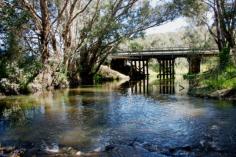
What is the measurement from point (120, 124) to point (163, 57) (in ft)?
147

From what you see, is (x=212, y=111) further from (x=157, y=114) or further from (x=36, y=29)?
(x=36, y=29)

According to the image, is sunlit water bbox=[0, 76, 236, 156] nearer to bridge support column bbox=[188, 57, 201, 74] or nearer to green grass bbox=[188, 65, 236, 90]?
green grass bbox=[188, 65, 236, 90]

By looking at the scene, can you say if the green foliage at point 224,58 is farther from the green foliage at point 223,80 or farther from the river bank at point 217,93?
the river bank at point 217,93

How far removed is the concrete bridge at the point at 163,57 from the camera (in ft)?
176

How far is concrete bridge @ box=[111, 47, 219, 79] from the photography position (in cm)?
5372

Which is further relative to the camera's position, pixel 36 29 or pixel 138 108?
pixel 36 29

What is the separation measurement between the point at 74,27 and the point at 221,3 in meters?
13.5

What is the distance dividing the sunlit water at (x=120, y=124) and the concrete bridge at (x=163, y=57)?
105 ft

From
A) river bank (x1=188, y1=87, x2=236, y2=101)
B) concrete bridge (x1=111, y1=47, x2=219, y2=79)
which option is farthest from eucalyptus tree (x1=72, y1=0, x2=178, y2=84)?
river bank (x1=188, y1=87, x2=236, y2=101)

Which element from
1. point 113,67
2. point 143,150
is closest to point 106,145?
point 143,150

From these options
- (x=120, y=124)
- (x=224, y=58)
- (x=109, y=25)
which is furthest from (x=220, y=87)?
(x=109, y=25)

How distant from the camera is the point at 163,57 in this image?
59031 mm

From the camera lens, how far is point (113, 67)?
63719 millimetres

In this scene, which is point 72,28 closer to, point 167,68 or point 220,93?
point 220,93
